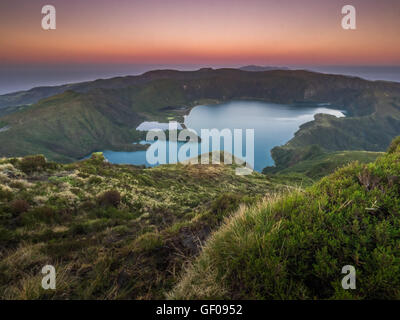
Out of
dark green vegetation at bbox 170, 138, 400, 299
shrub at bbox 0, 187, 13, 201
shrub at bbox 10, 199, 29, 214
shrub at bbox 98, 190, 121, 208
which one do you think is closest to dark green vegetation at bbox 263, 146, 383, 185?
shrub at bbox 98, 190, 121, 208

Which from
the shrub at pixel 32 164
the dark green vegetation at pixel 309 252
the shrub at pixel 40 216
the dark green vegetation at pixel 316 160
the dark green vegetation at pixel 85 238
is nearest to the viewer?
the dark green vegetation at pixel 309 252

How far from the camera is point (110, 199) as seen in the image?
11.1 metres

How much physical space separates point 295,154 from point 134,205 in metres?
149

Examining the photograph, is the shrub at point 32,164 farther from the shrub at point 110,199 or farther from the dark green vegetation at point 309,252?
the dark green vegetation at point 309,252

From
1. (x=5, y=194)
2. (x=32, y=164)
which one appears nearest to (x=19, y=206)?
(x=5, y=194)

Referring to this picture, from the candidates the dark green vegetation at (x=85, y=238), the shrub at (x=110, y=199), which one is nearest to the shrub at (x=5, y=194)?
the dark green vegetation at (x=85, y=238)

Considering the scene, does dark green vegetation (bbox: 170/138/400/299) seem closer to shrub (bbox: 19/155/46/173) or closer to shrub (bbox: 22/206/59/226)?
shrub (bbox: 22/206/59/226)

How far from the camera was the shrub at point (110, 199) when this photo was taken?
10792mm

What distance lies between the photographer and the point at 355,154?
107m

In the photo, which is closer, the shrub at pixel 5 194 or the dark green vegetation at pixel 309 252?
the dark green vegetation at pixel 309 252

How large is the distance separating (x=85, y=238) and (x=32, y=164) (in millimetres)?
10392

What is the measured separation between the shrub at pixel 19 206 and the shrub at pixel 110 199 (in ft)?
10.9
